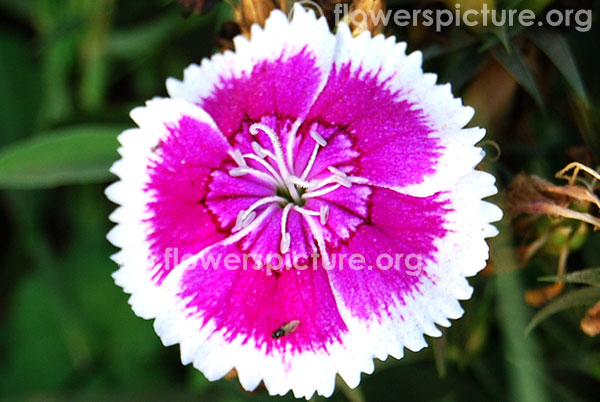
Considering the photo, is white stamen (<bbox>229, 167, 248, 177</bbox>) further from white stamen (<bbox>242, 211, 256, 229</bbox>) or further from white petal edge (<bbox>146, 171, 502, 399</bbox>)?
white petal edge (<bbox>146, 171, 502, 399</bbox>)

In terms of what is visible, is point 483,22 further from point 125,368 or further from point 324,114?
point 125,368

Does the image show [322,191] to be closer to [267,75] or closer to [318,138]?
[318,138]

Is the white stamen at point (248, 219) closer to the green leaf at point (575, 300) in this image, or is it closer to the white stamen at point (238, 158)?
the white stamen at point (238, 158)

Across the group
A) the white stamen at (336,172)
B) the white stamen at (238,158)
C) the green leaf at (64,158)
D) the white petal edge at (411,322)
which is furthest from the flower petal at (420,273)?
the green leaf at (64,158)

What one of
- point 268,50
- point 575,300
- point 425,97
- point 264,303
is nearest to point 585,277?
point 575,300

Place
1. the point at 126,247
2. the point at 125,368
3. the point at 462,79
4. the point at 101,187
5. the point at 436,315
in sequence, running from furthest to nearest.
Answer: the point at 101,187, the point at 125,368, the point at 462,79, the point at 126,247, the point at 436,315

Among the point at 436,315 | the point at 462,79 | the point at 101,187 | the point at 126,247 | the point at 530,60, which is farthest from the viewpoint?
the point at 101,187

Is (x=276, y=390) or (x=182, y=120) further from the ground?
(x=182, y=120)

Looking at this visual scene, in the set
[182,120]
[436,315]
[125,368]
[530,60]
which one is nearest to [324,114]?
[182,120]
